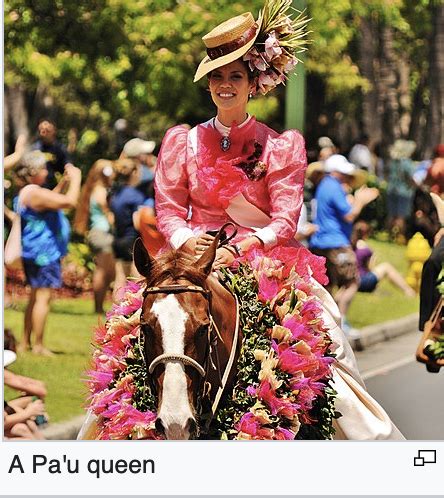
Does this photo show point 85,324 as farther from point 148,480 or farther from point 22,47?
point 148,480

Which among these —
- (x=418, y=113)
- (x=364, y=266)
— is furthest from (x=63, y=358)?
(x=418, y=113)

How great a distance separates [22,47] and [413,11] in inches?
374

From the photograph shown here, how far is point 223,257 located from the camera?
7031 millimetres

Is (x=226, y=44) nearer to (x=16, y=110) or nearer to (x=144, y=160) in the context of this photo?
(x=144, y=160)

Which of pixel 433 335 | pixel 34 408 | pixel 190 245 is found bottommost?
pixel 34 408

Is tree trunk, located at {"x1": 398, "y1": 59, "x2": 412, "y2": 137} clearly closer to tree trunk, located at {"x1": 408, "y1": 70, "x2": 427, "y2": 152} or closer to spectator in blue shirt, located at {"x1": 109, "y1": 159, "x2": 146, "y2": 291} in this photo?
tree trunk, located at {"x1": 408, "y1": 70, "x2": 427, "y2": 152}

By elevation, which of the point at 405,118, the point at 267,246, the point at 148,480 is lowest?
the point at 405,118

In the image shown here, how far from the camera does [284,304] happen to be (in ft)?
22.8

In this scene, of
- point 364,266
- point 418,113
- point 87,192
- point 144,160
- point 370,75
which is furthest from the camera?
point 418,113

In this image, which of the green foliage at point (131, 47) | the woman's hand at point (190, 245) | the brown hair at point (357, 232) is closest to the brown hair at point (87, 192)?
the green foliage at point (131, 47)

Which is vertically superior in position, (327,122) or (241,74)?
(241,74)

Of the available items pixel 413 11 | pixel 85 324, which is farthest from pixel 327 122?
pixel 85 324

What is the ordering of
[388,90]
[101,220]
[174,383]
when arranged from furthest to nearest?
[388,90] < [101,220] < [174,383]

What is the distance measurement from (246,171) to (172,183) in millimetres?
357
